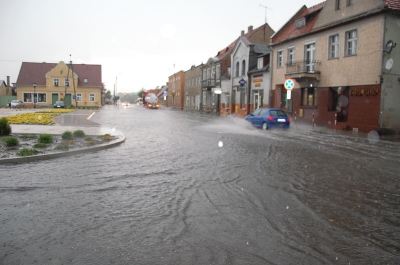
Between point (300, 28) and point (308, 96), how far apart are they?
6.17 meters

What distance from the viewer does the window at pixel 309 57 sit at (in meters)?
25.5

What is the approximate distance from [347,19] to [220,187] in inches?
766

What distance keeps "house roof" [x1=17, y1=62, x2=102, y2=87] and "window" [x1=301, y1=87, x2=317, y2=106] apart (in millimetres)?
53285

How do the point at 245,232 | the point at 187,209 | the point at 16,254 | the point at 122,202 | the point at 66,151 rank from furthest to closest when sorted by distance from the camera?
the point at 66,151 → the point at 122,202 → the point at 187,209 → the point at 245,232 → the point at 16,254

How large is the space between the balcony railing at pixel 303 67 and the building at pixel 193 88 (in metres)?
29.4

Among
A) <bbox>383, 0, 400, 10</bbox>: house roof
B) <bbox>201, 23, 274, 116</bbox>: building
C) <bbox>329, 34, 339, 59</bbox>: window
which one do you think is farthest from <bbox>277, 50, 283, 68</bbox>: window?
<bbox>383, 0, 400, 10</bbox>: house roof

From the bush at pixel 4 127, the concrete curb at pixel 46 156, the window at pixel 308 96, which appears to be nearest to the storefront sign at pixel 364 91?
the window at pixel 308 96

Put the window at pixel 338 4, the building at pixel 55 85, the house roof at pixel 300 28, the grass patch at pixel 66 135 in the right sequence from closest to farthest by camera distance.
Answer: the grass patch at pixel 66 135 → the window at pixel 338 4 → the house roof at pixel 300 28 → the building at pixel 55 85

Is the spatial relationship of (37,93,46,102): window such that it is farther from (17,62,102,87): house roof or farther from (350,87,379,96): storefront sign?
(350,87,379,96): storefront sign

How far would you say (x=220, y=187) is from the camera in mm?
6742

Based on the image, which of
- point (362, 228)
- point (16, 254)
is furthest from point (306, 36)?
point (16, 254)

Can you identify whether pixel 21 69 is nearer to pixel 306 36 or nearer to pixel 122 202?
pixel 306 36

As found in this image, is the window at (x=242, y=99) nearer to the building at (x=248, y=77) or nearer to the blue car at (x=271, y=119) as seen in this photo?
the building at (x=248, y=77)

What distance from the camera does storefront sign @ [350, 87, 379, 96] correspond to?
1990 centimetres
